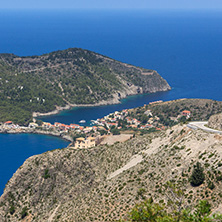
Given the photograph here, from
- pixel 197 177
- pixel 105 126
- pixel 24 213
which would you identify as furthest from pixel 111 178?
pixel 105 126

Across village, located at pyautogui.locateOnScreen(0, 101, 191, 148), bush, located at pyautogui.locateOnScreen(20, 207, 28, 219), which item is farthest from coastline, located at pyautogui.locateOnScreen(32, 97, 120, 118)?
bush, located at pyautogui.locateOnScreen(20, 207, 28, 219)

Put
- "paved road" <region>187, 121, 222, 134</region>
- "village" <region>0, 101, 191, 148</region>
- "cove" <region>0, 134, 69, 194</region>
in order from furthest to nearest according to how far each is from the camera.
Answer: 1. "village" <region>0, 101, 191, 148</region>
2. "cove" <region>0, 134, 69, 194</region>
3. "paved road" <region>187, 121, 222, 134</region>

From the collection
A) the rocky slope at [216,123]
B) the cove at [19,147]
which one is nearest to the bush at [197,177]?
the rocky slope at [216,123]

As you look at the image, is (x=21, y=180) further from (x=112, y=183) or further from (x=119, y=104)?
(x=119, y=104)

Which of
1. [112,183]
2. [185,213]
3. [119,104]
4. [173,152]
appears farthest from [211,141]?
[119,104]

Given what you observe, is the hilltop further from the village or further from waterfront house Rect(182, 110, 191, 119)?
waterfront house Rect(182, 110, 191, 119)

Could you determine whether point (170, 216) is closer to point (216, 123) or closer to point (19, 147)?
point (216, 123)

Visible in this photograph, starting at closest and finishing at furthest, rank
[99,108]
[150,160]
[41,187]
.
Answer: [150,160], [41,187], [99,108]

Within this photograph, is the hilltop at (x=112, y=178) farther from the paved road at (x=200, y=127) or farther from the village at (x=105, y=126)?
the village at (x=105, y=126)
